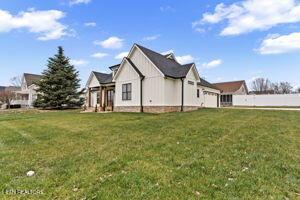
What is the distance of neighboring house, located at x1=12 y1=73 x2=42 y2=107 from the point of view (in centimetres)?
4412

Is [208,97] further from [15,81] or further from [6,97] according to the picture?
[15,81]

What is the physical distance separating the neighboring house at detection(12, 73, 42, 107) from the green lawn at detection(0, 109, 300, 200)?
38657mm

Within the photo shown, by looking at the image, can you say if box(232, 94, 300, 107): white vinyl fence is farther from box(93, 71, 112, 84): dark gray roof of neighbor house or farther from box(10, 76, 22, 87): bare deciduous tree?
box(10, 76, 22, 87): bare deciduous tree

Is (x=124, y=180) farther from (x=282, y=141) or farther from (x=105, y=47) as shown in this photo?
(x=105, y=47)

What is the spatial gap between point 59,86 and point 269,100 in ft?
108

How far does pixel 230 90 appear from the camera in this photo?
46.6m

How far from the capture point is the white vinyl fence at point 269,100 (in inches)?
1500

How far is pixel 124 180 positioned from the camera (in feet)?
15.2

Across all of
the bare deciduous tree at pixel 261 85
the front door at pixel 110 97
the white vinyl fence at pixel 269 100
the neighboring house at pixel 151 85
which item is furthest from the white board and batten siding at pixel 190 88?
the bare deciduous tree at pixel 261 85

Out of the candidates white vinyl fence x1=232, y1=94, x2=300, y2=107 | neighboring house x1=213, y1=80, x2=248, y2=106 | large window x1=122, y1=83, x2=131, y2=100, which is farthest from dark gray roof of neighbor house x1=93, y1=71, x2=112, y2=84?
white vinyl fence x1=232, y1=94, x2=300, y2=107

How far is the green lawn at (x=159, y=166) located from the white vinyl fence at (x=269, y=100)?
3364 centimetres

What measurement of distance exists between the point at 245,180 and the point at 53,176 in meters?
3.95

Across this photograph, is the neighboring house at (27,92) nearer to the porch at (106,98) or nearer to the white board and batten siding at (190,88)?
the porch at (106,98)

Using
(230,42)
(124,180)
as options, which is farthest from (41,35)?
(124,180)
